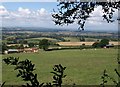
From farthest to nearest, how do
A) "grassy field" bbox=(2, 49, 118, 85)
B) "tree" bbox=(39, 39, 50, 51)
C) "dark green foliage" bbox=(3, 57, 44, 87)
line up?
"tree" bbox=(39, 39, 50, 51), "grassy field" bbox=(2, 49, 118, 85), "dark green foliage" bbox=(3, 57, 44, 87)

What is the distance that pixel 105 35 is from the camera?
2.08m

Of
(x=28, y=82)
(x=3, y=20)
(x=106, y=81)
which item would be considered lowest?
(x=106, y=81)

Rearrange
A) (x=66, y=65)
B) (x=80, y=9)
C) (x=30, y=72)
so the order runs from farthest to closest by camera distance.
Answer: (x=66, y=65) < (x=80, y=9) < (x=30, y=72)

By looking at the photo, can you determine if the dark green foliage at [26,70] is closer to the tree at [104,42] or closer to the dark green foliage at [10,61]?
the dark green foliage at [10,61]

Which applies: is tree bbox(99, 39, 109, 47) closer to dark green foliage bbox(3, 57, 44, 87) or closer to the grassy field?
the grassy field

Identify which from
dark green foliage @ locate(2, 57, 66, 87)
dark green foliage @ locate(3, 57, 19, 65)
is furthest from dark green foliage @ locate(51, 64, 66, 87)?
dark green foliage @ locate(3, 57, 19, 65)

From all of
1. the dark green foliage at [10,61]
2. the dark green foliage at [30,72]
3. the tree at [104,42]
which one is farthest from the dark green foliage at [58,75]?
the tree at [104,42]

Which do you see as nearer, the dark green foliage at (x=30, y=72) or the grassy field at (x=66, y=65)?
the dark green foliage at (x=30, y=72)

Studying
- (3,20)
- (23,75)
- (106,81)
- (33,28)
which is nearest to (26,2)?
(3,20)

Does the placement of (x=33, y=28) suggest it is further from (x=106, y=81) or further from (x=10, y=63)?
(x=10, y=63)

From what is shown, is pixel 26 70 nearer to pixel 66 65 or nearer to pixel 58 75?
pixel 58 75

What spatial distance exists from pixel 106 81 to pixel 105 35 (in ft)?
2.84

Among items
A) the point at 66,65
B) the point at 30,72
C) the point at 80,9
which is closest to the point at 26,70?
the point at 30,72

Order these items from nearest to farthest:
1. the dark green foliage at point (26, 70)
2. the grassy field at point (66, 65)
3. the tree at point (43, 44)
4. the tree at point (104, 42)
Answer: the dark green foliage at point (26, 70) < the grassy field at point (66, 65) < the tree at point (43, 44) < the tree at point (104, 42)
